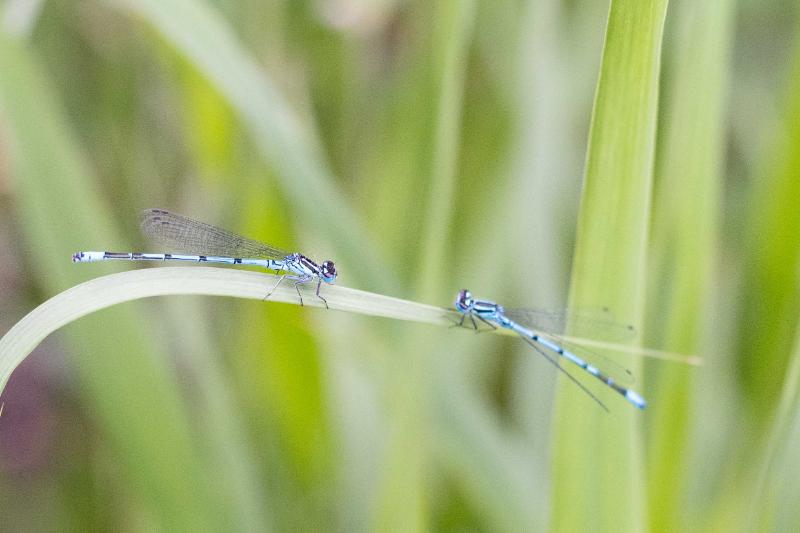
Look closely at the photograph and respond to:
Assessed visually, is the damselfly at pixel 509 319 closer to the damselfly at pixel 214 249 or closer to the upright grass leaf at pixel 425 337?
the upright grass leaf at pixel 425 337

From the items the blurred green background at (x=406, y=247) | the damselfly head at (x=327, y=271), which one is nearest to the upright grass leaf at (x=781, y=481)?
the blurred green background at (x=406, y=247)

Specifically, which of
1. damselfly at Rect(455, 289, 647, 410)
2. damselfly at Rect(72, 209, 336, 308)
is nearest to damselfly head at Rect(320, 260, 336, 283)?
damselfly at Rect(72, 209, 336, 308)

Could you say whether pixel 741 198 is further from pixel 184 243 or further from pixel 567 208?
pixel 184 243

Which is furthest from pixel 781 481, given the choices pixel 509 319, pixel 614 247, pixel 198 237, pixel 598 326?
pixel 198 237

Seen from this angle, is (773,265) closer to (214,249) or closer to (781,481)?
(781,481)

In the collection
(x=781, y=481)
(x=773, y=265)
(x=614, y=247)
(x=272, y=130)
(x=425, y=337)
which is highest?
(x=272, y=130)

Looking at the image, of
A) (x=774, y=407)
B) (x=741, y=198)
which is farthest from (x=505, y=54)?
(x=774, y=407)
